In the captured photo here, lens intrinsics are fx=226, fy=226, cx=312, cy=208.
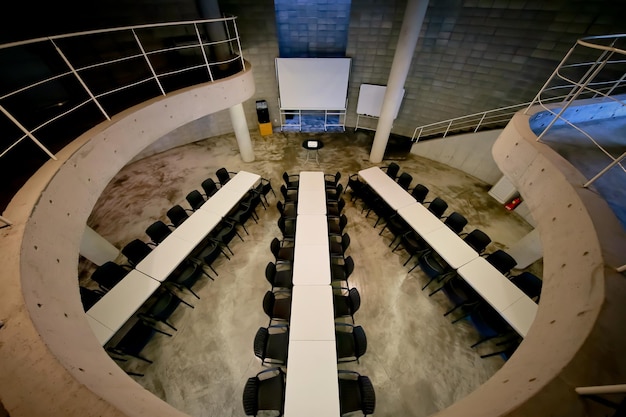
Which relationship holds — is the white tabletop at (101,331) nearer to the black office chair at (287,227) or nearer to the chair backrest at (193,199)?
the chair backrest at (193,199)

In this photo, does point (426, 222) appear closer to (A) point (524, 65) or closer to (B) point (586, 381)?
(B) point (586, 381)

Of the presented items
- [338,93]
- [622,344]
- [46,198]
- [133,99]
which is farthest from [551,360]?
[338,93]

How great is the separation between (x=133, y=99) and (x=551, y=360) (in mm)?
5648

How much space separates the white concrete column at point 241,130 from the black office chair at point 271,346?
4957 millimetres

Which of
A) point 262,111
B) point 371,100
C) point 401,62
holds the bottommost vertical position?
point 262,111

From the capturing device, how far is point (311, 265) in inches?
136

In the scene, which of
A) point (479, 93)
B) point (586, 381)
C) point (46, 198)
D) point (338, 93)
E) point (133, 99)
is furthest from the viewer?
point (338, 93)

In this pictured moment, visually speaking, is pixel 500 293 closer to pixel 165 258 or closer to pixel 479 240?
pixel 479 240

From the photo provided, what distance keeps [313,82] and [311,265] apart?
20.0ft

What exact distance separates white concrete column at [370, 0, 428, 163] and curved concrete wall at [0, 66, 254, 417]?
5545 millimetres

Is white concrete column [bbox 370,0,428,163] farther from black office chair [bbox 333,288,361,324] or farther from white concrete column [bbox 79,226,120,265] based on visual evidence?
white concrete column [bbox 79,226,120,265]

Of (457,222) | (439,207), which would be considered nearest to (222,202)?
(439,207)

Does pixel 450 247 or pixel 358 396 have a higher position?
pixel 450 247

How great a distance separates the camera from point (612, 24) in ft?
14.0
